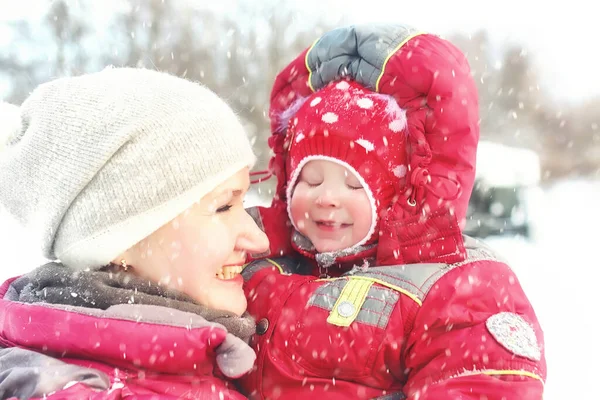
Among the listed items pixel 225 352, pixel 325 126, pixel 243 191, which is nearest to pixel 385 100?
pixel 325 126

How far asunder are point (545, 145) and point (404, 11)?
499 centimetres

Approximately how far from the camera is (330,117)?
98.9 inches

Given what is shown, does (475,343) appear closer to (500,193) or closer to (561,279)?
(561,279)

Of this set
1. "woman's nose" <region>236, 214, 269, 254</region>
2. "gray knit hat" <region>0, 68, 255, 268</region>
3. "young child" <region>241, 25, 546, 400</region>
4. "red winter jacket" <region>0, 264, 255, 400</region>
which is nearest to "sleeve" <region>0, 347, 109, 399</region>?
"red winter jacket" <region>0, 264, 255, 400</region>

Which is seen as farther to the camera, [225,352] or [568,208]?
[568,208]

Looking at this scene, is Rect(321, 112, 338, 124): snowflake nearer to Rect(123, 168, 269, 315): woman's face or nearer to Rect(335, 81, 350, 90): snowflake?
Rect(335, 81, 350, 90): snowflake

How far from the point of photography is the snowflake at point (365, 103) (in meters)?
2.50

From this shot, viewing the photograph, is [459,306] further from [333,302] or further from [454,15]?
[454,15]

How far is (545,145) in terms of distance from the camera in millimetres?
14164

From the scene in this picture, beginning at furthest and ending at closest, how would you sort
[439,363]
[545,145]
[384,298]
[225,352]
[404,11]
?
[545,145]
[404,11]
[384,298]
[439,363]
[225,352]

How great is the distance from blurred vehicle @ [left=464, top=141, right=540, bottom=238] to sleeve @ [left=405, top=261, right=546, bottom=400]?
5.29m

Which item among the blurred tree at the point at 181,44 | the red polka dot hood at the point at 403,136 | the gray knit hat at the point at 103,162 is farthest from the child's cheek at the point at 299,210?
the blurred tree at the point at 181,44

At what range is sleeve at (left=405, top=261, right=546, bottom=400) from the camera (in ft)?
6.12

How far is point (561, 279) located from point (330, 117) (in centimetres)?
404
